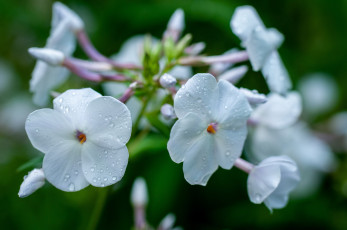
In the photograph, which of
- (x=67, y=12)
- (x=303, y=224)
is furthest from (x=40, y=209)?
(x=303, y=224)

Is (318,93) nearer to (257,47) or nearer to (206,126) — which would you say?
(257,47)

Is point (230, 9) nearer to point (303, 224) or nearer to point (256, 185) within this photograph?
point (303, 224)

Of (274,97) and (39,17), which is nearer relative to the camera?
(274,97)

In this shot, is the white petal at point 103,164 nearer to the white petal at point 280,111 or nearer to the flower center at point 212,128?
the flower center at point 212,128

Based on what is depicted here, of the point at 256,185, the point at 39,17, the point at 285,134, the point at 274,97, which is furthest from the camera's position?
the point at 39,17

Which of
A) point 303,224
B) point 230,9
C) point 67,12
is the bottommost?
point 303,224

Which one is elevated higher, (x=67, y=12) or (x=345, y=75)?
(x=67, y=12)

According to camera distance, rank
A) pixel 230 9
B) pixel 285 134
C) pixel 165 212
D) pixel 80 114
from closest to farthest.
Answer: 1. pixel 80 114
2. pixel 285 134
3. pixel 165 212
4. pixel 230 9
